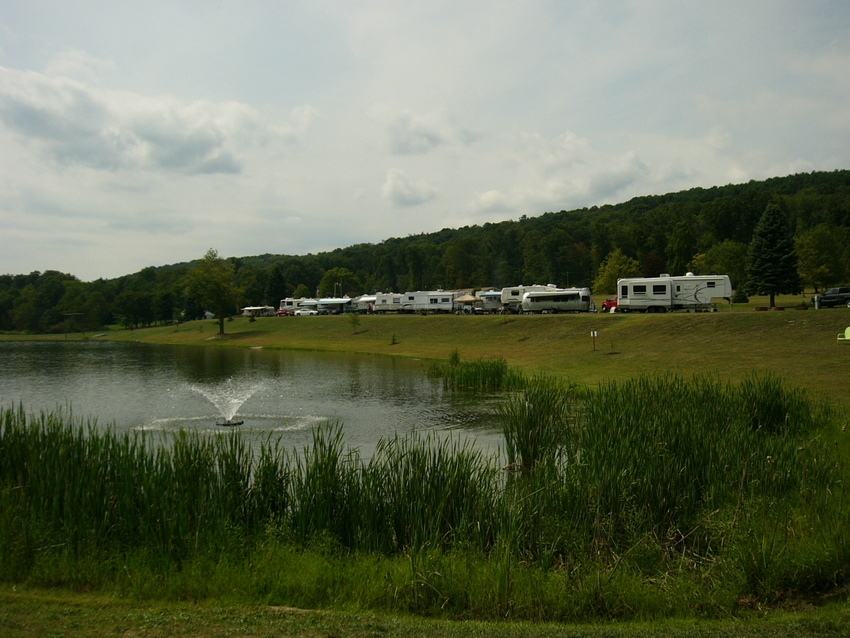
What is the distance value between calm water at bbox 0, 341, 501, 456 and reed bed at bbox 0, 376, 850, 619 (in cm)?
A: 182

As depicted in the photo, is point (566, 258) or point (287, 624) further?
point (566, 258)

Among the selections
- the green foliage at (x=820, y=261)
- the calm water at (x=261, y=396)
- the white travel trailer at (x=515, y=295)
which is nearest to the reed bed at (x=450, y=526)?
the calm water at (x=261, y=396)

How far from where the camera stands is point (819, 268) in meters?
64.1

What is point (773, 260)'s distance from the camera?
169 feet

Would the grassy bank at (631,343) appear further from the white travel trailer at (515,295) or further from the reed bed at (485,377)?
the white travel trailer at (515,295)

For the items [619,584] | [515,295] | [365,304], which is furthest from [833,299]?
[365,304]

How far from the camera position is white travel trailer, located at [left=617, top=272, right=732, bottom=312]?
4944 centimetres

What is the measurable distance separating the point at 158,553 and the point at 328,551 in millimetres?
2374

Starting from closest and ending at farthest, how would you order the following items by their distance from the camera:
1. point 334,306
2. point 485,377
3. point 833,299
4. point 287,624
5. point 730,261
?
point 287,624 → point 485,377 → point 833,299 → point 730,261 → point 334,306

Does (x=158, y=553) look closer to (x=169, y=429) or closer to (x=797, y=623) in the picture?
(x=797, y=623)

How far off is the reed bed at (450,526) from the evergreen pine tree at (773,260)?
145 ft

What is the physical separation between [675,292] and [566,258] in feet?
223

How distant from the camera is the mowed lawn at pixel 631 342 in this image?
29.3 meters

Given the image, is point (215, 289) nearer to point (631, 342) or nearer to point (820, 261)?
point (631, 342)
